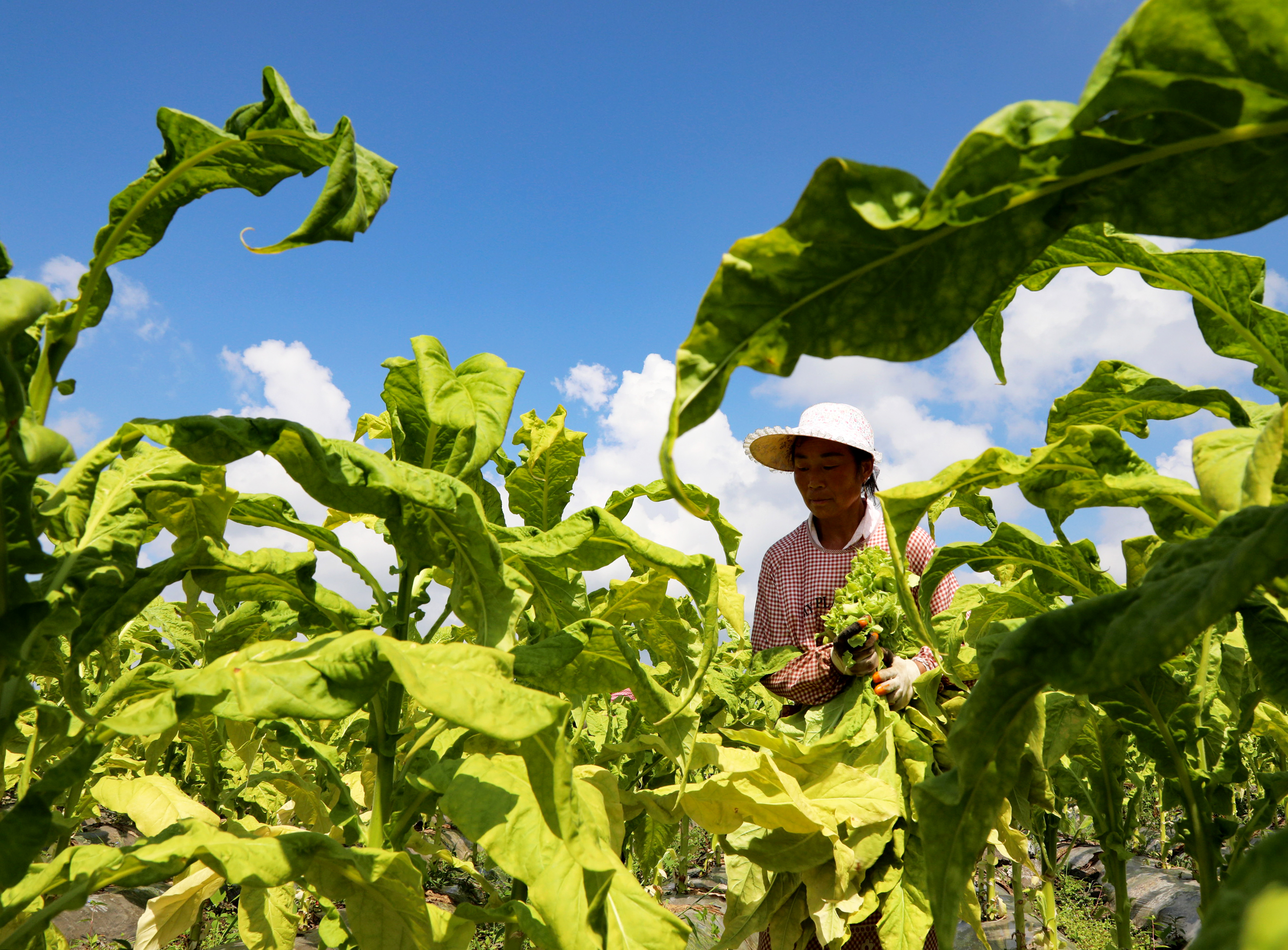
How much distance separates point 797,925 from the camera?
2078 millimetres

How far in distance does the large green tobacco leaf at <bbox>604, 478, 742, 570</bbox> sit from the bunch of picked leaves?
0.71m

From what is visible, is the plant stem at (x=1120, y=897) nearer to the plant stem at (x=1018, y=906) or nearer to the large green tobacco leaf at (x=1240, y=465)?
the plant stem at (x=1018, y=906)

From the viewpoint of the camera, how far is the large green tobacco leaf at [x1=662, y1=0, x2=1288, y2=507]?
1.68 ft

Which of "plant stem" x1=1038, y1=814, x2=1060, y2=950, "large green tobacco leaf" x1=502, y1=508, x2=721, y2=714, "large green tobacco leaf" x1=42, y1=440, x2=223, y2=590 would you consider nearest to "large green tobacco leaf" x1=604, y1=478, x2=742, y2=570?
"large green tobacco leaf" x1=502, y1=508, x2=721, y2=714

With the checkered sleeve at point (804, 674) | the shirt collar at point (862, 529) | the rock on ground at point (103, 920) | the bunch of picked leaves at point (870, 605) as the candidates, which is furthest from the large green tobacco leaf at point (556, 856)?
the rock on ground at point (103, 920)

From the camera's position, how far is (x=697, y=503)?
1.22 metres

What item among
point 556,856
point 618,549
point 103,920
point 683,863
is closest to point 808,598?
point 618,549

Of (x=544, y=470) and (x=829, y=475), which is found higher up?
(x=829, y=475)

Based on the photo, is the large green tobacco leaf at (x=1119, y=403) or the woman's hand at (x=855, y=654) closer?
the large green tobacco leaf at (x=1119, y=403)

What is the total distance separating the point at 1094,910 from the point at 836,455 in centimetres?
501

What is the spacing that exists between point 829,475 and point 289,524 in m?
1.77

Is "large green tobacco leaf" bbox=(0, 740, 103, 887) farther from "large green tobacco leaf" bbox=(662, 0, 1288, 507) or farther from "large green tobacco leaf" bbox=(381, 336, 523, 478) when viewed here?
"large green tobacco leaf" bbox=(662, 0, 1288, 507)

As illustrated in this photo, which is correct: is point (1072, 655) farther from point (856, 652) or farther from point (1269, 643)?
point (856, 652)

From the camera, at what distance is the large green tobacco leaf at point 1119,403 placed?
1.09 m
